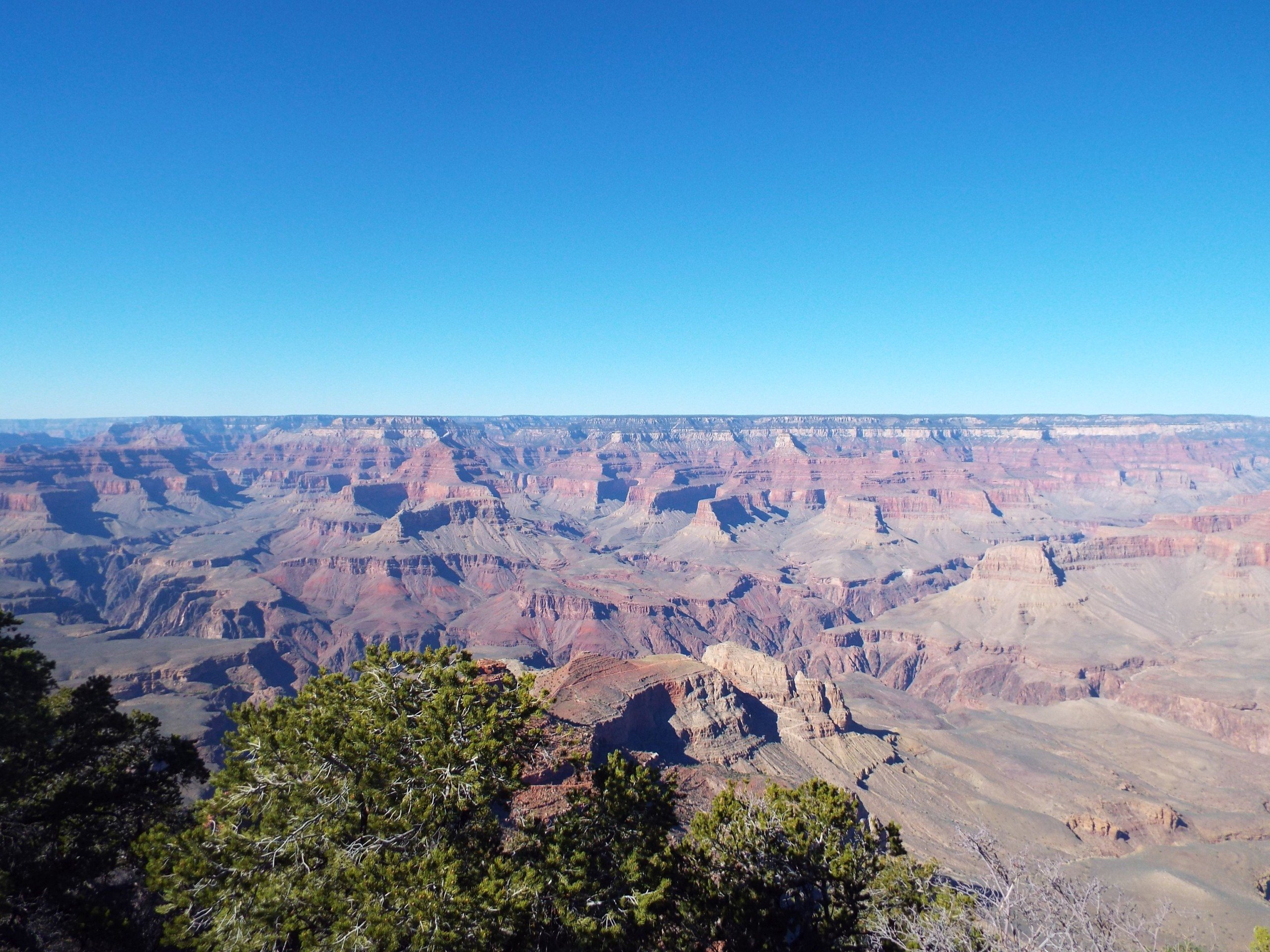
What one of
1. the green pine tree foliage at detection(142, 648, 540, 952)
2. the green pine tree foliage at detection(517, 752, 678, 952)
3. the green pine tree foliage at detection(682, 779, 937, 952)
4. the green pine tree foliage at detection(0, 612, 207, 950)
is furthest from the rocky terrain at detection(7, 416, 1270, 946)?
the green pine tree foliage at detection(0, 612, 207, 950)

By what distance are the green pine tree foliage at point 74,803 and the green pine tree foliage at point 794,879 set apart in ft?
46.6

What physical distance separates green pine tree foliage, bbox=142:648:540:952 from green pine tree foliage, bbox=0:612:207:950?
2354mm

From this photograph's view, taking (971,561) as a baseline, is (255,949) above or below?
above

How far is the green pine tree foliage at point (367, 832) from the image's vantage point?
1308 centimetres

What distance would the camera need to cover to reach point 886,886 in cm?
1655

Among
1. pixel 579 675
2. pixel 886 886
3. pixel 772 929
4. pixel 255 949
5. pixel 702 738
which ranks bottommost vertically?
pixel 702 738

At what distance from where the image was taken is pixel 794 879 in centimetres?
1733

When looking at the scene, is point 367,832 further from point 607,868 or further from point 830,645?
point 830,645

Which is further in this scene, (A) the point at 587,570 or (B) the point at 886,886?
(A) the point at 587,570

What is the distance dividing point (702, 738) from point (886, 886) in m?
39.3

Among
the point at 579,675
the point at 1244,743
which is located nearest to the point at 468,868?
the point at 579,675

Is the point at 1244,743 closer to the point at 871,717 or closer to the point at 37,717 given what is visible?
the point at 871,717

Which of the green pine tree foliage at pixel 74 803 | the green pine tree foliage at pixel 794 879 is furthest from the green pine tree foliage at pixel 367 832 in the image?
the green pine tree foliage at pixel 794 879

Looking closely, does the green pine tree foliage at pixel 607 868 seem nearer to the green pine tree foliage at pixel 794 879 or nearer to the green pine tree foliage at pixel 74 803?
the green pine tree foliage at pixel 794 879
